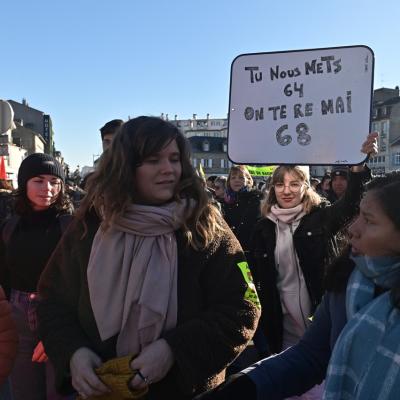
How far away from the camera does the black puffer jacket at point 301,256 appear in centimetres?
317

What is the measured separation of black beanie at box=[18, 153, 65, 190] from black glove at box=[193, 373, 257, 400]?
2.40 m

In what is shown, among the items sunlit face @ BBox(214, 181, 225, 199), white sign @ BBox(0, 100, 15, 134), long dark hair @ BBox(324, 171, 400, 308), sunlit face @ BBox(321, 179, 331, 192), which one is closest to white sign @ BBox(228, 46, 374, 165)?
long dark hair @ BBox(324, 171, 400, 308)

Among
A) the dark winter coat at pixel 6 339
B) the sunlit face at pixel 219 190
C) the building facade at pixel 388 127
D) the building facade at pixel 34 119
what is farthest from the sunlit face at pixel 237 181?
the building facade at pixel 34 119

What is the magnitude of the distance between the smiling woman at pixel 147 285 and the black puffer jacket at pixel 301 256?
4.21 feet

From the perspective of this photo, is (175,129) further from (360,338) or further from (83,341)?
(360,338)

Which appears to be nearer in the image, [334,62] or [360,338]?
[360,338]

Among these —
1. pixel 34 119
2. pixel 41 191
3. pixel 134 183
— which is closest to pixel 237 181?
pixel 41 191

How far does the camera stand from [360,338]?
1.37 m

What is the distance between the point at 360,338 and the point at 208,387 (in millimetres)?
752

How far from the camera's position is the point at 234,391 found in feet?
5.26

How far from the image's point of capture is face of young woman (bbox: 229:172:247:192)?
19.6 ft

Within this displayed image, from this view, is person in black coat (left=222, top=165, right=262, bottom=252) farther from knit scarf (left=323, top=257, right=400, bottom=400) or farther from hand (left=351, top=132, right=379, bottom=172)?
knit scarf (left=323, top=257, right=400, bottom=400)

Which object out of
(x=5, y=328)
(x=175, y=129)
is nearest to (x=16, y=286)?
(x=5, y=328)

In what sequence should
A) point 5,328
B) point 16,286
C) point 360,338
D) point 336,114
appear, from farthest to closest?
point 16,286, point 336,114, point 5,328, point 360,338
